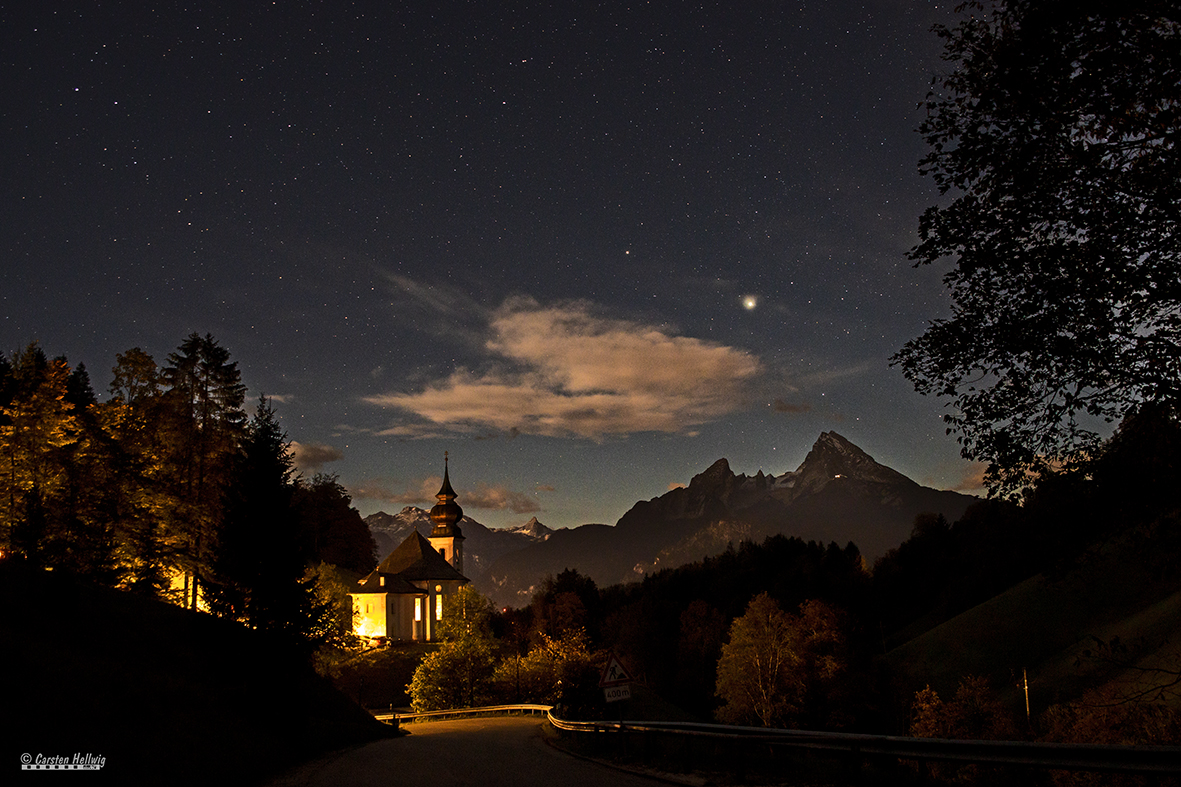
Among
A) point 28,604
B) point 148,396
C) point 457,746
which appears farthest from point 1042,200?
point 148,396

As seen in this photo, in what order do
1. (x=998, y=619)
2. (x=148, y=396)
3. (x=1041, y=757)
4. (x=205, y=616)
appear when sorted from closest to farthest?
1. (x=1041, y=757)
2. (x=205, y=616)
3. (x=148, y=396)
4. (x=998, y=619)

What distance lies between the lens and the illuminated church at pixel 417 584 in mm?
110188

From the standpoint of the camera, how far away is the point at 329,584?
62188 mm

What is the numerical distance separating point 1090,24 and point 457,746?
76.7ft

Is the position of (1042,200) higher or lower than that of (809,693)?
higher

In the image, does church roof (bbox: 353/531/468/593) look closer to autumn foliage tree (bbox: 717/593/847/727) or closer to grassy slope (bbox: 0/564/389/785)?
autumn foliage tree (bbox: 717/593/847/727)

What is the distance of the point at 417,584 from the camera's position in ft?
411

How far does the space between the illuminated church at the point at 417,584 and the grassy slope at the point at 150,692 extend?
72.2 meters

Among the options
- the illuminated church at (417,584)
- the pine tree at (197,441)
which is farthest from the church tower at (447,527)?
the pine tree at (197,441)

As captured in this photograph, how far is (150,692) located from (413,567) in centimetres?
11247

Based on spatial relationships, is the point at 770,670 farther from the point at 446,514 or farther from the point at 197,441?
the point at 446,514

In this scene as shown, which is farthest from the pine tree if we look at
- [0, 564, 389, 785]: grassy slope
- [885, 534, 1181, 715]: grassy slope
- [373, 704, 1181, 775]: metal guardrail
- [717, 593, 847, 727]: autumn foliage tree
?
[885, 534, 1181, 715]: grassy slope

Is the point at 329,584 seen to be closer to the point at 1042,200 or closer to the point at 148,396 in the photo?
the point at 148,396

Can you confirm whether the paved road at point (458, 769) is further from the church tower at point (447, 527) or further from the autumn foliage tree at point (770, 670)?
the church tower at point (447, 527)
